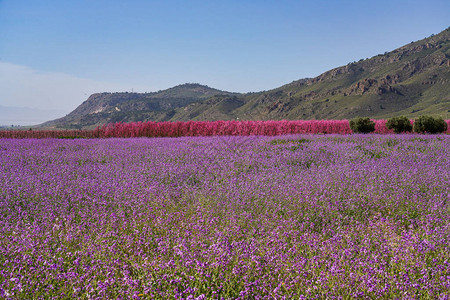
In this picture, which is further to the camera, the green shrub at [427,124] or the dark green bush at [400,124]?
the dark green bush at [400,124]

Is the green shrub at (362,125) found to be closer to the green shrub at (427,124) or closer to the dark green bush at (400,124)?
the dark green bush at (400,124)

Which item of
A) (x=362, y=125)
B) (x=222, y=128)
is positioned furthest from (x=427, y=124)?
(x=222, y=128)

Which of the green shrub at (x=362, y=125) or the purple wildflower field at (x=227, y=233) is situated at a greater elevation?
the green shrub at (x=362, y=125)

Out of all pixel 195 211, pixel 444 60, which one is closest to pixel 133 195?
pixel 195 211

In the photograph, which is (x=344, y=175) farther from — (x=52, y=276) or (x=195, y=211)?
(x=52, y=276)

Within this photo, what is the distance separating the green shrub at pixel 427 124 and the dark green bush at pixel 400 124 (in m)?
0.69

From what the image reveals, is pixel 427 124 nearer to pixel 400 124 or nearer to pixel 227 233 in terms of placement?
pixel 400 124

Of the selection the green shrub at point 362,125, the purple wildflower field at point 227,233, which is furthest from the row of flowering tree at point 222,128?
the purple wildflower field at point 227,233

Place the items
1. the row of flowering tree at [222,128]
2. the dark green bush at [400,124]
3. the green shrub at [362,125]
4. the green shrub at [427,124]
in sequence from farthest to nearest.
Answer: the dark green bush at [400,124], the green shrub at [362,125], the row of flowering tree at [222,128], the green shrub at [427,124]

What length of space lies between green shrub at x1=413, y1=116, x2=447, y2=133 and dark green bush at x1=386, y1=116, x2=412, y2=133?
0.69 m

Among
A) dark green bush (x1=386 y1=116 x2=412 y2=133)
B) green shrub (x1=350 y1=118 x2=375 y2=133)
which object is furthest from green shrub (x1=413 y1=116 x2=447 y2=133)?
green shrub (x1=350 y1=118 x2=375 y2=133)

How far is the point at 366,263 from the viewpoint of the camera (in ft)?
8.88

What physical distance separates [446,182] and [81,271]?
5.79 metres

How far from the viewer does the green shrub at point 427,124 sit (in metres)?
20.6
